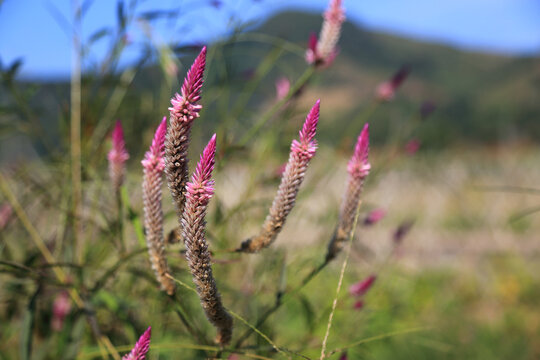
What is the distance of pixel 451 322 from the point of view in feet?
11.8

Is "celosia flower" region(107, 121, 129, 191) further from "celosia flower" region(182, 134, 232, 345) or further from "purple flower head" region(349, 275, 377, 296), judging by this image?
"purple flower head" region(349, 275, 377, 296)

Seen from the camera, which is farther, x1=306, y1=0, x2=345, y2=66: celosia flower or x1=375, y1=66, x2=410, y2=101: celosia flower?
x1=375, y1=66, x2=410, y2=101: celosia flower

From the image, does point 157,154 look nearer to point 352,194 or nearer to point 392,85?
point 352,194

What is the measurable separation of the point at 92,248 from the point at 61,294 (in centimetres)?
13

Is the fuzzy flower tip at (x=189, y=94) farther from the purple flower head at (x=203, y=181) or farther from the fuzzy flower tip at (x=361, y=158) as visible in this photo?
the fuzzy flower tip at (x=361, y=158)

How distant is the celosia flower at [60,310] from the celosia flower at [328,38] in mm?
783

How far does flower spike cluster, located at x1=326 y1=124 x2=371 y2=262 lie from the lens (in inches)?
26.4

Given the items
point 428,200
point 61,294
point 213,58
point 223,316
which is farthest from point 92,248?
point 428,200

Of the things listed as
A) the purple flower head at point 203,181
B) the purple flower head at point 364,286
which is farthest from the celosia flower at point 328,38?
the purple flower head at point 203,181

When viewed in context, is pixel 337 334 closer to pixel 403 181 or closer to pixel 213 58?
pixel 213 58

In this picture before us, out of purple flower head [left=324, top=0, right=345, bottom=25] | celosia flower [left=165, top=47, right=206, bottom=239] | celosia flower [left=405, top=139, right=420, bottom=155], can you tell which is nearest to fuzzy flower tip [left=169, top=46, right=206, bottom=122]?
celosia flower [left=165, top=47, right=206, bottom=239]

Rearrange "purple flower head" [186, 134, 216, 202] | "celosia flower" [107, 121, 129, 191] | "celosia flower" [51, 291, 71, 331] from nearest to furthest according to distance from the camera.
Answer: "purple flower head" [186, 134, 216, 202]
"celosia flower" [107, 121, 129, 191]
"celosia flower" [51, 291, 71, 331]

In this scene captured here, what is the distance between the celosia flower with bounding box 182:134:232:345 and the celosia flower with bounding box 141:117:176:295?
10 centimetres

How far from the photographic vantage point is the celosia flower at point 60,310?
1.18 metres
